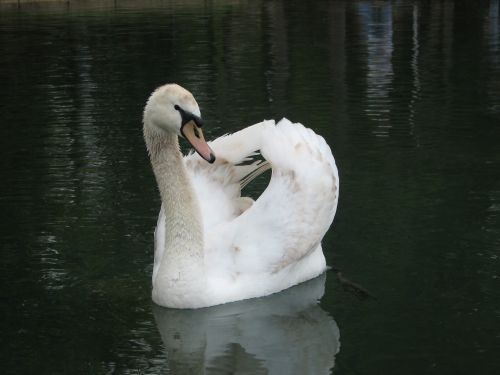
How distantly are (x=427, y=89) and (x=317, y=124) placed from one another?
305 centimetres

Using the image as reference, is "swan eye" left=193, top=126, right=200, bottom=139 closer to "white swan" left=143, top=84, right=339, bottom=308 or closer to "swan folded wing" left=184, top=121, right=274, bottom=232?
"white swan" left=143, top=84, right=339, bottom=308

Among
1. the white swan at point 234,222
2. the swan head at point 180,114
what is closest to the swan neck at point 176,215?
the white swan at point 234,222

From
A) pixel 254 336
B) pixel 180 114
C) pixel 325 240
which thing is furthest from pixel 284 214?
pixel 325 240

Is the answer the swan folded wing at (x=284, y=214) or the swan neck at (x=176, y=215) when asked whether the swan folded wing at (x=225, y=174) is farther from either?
the swan neck at (x=176, y=215)

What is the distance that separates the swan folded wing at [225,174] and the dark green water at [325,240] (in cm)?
67

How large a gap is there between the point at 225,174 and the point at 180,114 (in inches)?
55.5

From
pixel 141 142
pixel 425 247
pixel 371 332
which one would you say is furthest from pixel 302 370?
pixel 141 142

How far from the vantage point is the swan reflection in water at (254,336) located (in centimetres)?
664

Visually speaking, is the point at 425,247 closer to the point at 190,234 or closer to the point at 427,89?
the point at 190,234

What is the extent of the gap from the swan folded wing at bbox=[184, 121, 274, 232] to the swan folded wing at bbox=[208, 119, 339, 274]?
20 cm

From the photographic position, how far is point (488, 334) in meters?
6.94

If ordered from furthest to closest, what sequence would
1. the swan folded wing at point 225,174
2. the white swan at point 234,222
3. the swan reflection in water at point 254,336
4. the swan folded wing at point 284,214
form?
the swan folded wing at point 225,174 < the swan folded wing at point 284,214 < the white swan at point 234,222 < the swan reflection in water at point 254,336

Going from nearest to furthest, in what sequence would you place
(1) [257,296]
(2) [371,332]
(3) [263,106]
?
(2) [371,332]
(1) [257,296]
(3) [263,106]

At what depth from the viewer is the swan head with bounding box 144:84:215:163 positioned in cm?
688
